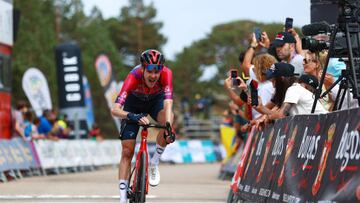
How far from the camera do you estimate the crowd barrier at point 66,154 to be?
22828 mm

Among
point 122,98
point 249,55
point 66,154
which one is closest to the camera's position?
point 122,98

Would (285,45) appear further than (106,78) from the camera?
No

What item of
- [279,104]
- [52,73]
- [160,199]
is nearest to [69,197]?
[160,199]

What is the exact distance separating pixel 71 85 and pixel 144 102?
23290 millimetres

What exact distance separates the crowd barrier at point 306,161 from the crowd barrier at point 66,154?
11.2 metres

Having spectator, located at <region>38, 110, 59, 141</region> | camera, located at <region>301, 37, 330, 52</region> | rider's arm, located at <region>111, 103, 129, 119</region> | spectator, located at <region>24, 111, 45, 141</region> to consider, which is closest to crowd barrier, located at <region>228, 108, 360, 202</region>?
camera, located at <region>301, 37, 330, 52</region>

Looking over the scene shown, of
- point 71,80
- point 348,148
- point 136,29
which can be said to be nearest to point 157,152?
point 348,148

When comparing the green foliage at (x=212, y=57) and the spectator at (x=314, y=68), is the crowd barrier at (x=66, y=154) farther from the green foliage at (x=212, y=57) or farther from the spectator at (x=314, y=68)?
the green foliage at (x=212, y=57)

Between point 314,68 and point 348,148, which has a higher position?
point 314,68

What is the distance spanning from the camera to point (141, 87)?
36.4 feet

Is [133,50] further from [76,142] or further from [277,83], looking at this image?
[277,83]

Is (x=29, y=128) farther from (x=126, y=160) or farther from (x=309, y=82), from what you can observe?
(x=309, y=82)

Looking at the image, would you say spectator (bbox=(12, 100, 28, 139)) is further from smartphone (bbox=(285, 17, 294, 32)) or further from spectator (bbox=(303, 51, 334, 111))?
spectator (bbox=(303, 51, 334, 111))

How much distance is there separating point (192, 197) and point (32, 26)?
5741cm
